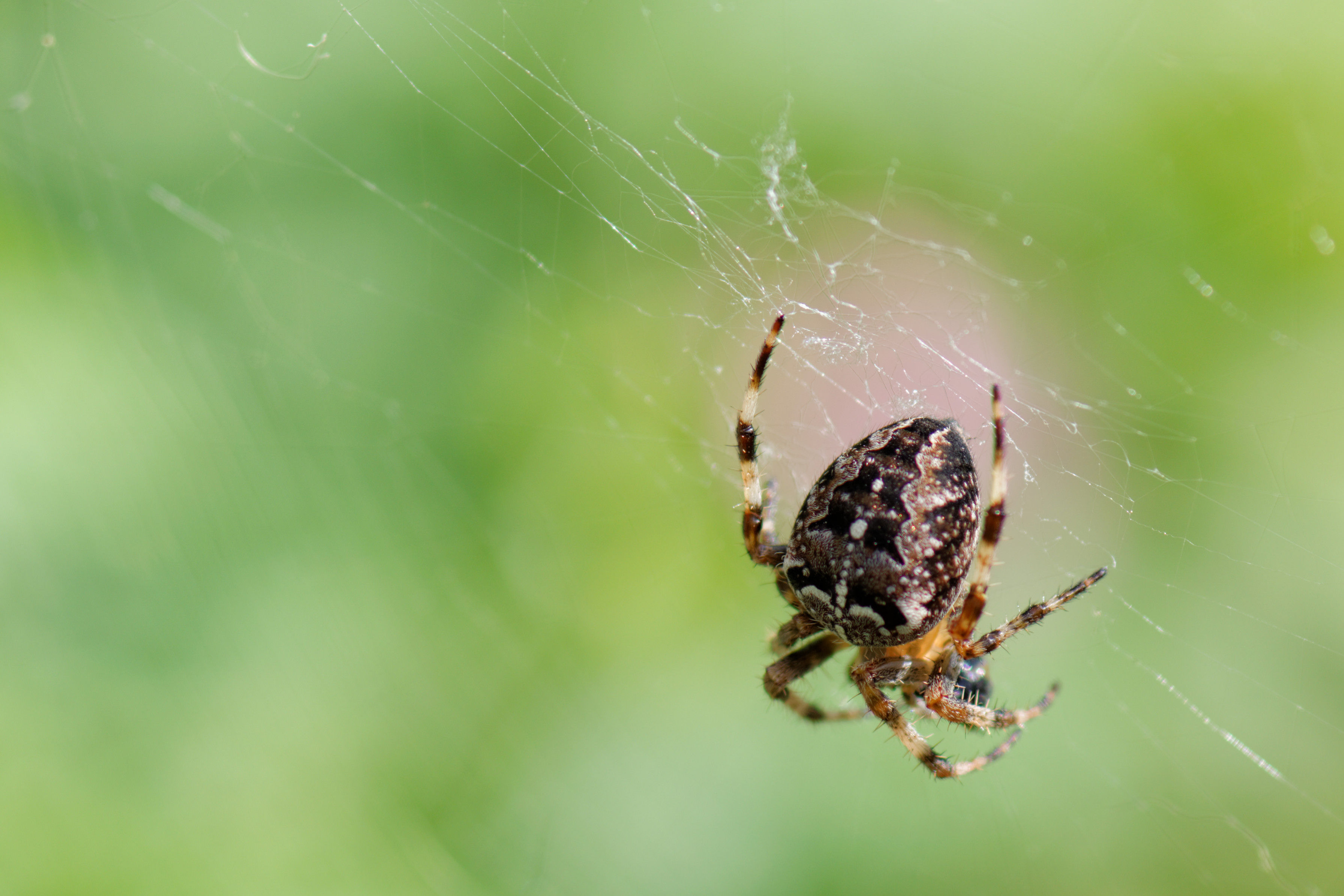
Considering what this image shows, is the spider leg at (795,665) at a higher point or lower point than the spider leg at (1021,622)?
lower

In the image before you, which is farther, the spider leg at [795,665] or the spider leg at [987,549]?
the spider leg at [795,665]

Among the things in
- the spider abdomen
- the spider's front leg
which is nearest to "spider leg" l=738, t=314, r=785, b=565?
the spider abdomen

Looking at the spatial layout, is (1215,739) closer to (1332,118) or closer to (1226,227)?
(1226,227)

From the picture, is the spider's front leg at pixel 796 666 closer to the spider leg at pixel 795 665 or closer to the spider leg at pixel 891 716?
the spider leg at pixel 795 665

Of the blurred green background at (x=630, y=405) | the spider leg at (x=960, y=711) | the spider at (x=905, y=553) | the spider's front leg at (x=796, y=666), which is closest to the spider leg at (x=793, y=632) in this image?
the spider's front leg at (x=796, y=666)

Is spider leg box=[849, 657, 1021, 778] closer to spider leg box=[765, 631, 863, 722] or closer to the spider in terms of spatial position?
the spider

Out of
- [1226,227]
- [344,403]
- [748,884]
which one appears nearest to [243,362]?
[344,403]
